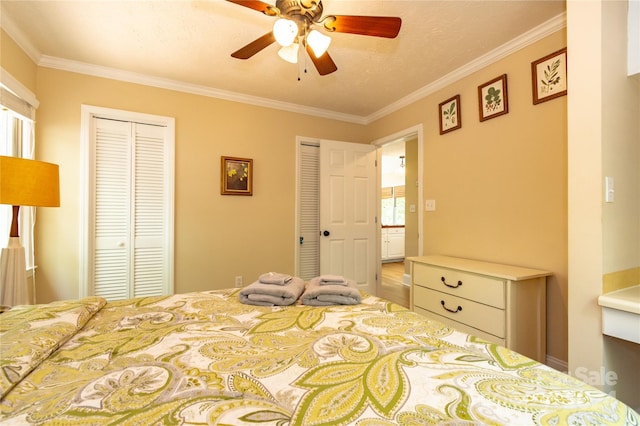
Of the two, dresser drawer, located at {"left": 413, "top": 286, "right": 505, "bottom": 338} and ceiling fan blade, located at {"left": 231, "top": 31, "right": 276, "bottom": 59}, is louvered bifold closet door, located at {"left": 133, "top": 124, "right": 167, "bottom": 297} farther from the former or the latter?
dresser drawer, located at {"left": 413, "top": 286, "right": 505, "bottom": 338}

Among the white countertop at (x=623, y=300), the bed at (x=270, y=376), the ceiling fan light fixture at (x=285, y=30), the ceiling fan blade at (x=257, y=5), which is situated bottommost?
the bed at (x=270, y=376)

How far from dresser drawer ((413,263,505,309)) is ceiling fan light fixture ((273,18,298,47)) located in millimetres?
1983

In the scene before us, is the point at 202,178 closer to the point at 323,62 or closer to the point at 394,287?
the point at 323,62

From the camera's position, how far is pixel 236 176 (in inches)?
130

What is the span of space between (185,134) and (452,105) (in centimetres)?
276

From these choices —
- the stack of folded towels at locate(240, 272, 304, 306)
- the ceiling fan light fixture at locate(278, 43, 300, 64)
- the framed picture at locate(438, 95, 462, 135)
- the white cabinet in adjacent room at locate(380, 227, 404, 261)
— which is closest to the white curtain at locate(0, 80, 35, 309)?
the stack of folded towels at locate(240, 272, 304, 306)

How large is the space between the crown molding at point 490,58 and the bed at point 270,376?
7.62 ft

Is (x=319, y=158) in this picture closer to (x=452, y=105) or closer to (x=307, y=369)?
(x=452, y=105)

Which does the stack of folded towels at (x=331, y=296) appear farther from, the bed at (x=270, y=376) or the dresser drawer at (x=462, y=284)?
the dresser drawer at (x=462, y=284)

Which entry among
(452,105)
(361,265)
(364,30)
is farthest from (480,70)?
(361,265)

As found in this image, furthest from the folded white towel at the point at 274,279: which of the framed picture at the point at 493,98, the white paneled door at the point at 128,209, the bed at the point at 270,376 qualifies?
the framed picture at the point at 493,98

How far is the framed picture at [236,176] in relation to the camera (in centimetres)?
322

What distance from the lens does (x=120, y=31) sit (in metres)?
2.16

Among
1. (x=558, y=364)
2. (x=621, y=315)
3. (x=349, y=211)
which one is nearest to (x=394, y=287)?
(x=349, y=211)
